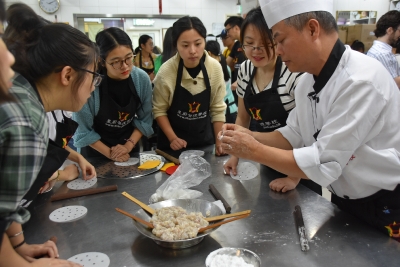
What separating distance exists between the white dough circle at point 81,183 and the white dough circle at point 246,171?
0.66 m

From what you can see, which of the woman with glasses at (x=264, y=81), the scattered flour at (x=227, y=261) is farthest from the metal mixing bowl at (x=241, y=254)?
the woman with glasses at (x=264, y=81)

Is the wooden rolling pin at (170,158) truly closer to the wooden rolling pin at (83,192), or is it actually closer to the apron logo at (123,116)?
the apron logo at (123,116)

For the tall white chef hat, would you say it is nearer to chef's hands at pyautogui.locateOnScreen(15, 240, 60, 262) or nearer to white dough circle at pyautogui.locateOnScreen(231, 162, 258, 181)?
white dough circle at pyautogui.locateOnScreen(231, 162, 258, 181)

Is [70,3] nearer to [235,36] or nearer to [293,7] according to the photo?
[235,36]

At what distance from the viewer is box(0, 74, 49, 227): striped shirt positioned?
2.13 feet

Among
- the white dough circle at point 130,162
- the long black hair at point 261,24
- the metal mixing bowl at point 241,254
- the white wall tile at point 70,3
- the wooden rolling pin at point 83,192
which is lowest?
the white dough circle at point 130,162

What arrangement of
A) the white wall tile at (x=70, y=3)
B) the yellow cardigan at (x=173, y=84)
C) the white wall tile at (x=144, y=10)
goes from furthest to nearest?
the white wall tile at (x=144, y=10) → the white wall tile at (x=70, y=3) → the yellow cardigan at (x=173, y=84)

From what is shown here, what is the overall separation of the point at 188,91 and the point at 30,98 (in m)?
1.32

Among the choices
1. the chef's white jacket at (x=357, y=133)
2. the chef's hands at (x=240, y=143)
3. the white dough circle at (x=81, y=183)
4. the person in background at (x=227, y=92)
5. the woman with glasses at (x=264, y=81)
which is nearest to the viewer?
the chef's white jacket at (x=357, y=133)

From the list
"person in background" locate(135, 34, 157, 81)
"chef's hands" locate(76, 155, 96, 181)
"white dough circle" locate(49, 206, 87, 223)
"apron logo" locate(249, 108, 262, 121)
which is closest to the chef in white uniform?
"apron logo" locate(249, 108, 262, 121)

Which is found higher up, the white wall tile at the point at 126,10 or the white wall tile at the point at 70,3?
the white wall tile at the point at 70,3

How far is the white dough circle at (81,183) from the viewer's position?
1419 mm

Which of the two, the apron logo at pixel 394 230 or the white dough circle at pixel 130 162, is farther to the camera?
the white dough circle at pixel 130 162

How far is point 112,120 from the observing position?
6.08 ft
